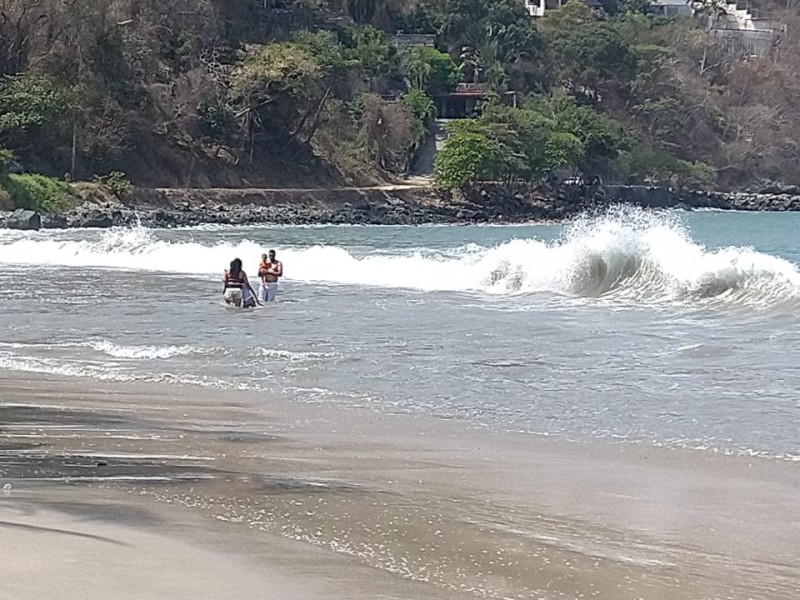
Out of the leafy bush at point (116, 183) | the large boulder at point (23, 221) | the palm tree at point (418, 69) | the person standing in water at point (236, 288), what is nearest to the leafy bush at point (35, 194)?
the leafy bush at point (116, 183)

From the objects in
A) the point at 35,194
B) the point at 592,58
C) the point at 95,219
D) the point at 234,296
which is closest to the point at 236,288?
the point at 234,296

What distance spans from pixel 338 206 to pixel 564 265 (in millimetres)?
44347

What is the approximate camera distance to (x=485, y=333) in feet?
59.4

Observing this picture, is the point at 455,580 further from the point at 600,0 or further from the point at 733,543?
the point at 600,0

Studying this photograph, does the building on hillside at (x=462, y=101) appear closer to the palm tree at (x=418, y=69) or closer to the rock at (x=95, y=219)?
the palm tree at (x=418, y=69)

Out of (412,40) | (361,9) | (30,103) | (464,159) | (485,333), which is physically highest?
(361,9)

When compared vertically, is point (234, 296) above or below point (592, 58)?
below

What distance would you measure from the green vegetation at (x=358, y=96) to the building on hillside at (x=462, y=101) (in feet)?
1.32

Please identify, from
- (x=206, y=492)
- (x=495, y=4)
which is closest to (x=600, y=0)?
(x=495, y=4)

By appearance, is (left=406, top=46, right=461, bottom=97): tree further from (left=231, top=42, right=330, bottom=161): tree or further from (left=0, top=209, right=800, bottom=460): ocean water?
(left=0, top=209, right=800, bottom=460): ocean water

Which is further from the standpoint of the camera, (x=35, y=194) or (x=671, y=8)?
(x=671, y=8)

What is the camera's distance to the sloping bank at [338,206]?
58.7 meters

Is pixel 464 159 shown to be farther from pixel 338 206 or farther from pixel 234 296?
pixel 234 296

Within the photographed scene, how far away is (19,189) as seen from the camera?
56781 millimetres
